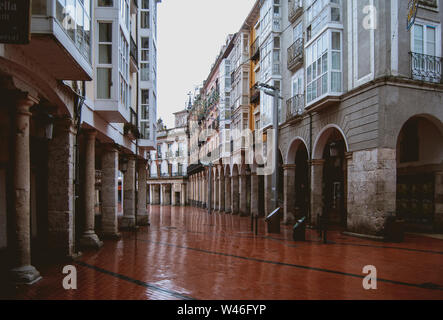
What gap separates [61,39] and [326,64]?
12474 millimetres

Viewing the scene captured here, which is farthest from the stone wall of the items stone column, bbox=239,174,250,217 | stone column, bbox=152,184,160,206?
stone column, bbox=152,184,160,206

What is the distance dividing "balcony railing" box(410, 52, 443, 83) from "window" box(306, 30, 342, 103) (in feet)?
9.73

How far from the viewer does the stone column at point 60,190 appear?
32.7ft

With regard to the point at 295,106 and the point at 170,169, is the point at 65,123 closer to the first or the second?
the point at 295,106

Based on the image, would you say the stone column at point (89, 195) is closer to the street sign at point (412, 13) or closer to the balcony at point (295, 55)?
the street sign at point (412, 13)

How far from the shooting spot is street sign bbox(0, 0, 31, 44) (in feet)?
17.3

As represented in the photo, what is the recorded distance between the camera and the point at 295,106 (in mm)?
21328

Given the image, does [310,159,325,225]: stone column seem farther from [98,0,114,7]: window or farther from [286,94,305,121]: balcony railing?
[98,0,114,7]: window

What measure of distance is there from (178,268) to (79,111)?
4.60 meters

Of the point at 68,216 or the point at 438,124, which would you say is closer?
the point at 68,216

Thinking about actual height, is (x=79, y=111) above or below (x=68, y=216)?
above

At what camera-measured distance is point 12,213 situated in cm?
761
